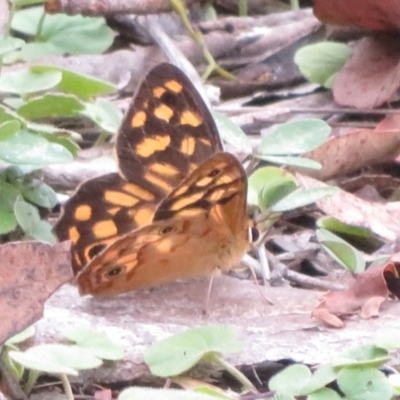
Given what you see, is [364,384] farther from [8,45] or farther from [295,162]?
[8,45]

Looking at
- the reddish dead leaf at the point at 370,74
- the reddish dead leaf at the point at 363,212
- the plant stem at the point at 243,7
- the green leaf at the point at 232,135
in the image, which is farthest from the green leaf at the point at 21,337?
the plant stem at the point at 243,7

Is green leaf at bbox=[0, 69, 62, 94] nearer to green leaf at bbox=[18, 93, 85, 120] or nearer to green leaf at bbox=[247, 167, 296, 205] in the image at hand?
green leaf at bbox=[18, 93, 85, 120]

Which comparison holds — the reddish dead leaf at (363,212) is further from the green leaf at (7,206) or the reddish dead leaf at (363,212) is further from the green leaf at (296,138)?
the green leaf at (7,206)

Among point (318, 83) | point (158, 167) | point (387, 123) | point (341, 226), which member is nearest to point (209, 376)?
point (158, 167)

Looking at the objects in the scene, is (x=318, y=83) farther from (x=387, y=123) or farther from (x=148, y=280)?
(x=148, y=280)

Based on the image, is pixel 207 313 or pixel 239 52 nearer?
pixel 207 313
